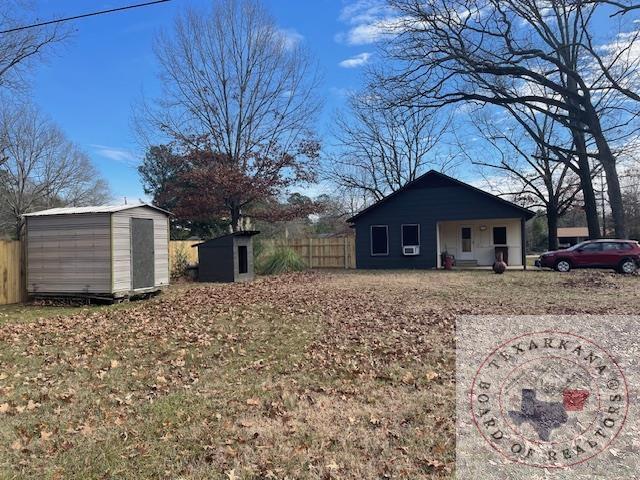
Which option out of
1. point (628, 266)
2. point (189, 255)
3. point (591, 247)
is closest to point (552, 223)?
point (591, 247)

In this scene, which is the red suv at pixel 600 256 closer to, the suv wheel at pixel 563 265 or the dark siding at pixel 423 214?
the suv wheel at pixel 563 265

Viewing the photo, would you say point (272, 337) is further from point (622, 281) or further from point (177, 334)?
point (622, 281)

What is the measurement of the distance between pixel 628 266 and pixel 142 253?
16.7 meters

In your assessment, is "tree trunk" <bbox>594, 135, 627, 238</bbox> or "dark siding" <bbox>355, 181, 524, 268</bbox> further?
"dark siding" <bbox>355, 181, 524, 268</bbox>

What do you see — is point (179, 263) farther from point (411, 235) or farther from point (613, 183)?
point (613, 183)

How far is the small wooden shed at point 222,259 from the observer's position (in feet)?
50.3

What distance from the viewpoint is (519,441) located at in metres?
2.85

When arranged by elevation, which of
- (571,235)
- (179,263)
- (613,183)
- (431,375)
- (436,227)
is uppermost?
(613,183)

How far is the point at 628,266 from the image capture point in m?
16.7

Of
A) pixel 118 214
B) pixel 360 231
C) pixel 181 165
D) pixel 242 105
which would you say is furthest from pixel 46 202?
pixel 118 214

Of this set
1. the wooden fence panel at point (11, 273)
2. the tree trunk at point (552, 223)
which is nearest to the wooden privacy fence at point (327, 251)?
the tree trunk at point (552, 223)

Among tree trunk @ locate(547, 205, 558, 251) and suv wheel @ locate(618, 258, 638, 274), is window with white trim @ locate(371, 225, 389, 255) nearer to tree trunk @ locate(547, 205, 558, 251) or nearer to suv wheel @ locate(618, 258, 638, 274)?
suv wheel @ locate(618, 258, 638, 274)

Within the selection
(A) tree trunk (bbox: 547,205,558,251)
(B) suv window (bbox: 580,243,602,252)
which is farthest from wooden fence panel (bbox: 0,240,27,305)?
(A) tree trunk (bbox: 547,205,558,251)

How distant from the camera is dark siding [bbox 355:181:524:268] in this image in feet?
67.9
